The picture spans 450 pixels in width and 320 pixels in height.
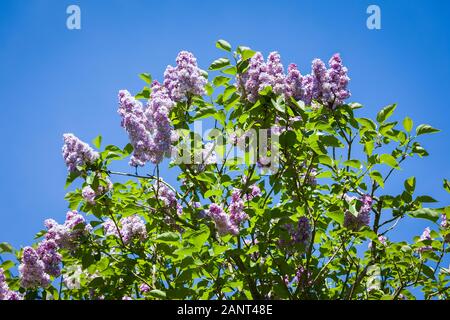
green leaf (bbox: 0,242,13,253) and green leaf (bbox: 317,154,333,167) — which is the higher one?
green leaf (bbox: 317,154,333,167)

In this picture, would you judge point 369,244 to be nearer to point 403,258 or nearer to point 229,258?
point 403,258

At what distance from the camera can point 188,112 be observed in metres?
4.38

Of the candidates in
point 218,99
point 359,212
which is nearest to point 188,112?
point 218,99

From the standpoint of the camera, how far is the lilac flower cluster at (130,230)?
15.1 feet

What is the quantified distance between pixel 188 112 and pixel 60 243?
1.42 metres

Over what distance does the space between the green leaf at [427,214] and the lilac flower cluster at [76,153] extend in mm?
2262

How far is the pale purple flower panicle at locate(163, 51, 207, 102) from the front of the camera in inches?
167

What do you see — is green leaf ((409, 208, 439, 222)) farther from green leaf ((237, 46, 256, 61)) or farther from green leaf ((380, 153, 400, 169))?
green leaf ((237, 46, 256, 61))

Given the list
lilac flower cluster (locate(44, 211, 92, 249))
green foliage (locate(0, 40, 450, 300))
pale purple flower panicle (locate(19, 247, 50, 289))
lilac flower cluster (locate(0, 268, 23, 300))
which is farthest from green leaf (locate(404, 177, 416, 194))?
lilac flower cluster (locate(0, 268, 23, 300))

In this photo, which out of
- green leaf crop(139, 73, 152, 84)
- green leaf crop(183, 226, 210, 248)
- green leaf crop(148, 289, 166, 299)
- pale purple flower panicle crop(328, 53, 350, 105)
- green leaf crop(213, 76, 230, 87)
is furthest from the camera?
green leaf crop(139, 73, 152, 84)

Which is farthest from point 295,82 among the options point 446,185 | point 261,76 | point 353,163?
point 446,185

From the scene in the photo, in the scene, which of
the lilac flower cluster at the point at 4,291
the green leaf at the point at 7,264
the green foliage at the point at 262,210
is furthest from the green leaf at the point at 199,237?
the green leaf at the point at 7,264

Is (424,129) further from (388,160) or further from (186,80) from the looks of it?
(186,80)

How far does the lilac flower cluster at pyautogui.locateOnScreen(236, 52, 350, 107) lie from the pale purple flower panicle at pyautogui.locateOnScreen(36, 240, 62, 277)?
78.6 inches
